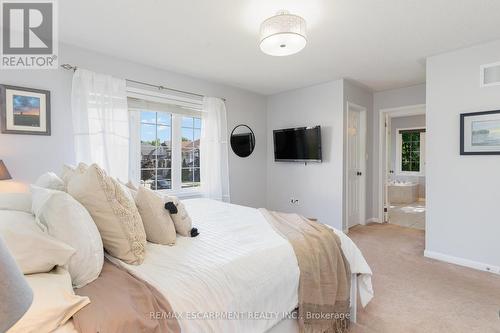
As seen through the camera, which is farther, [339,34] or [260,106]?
[260,106]

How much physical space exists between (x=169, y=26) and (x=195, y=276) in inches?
90.9

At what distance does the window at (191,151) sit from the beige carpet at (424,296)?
275 cm

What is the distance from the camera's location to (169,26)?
248 centimetres

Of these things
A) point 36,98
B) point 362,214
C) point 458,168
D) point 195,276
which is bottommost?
point 362,214

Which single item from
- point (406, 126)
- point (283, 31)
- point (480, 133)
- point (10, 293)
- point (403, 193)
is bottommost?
point (403, 193)

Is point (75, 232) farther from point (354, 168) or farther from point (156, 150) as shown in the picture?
point (354, 168)

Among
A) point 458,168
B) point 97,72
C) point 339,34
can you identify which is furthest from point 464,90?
point 97,72

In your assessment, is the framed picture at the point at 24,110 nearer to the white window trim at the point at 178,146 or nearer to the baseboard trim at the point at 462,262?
the white window trim at the point at 178,146

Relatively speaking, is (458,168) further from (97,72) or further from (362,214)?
(97,72)

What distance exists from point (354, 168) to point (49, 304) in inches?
184

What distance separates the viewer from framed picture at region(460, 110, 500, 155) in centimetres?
276

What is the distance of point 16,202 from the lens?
1568 mm

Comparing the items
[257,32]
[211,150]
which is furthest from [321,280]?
[211,150]

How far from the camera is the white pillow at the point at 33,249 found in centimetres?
91
